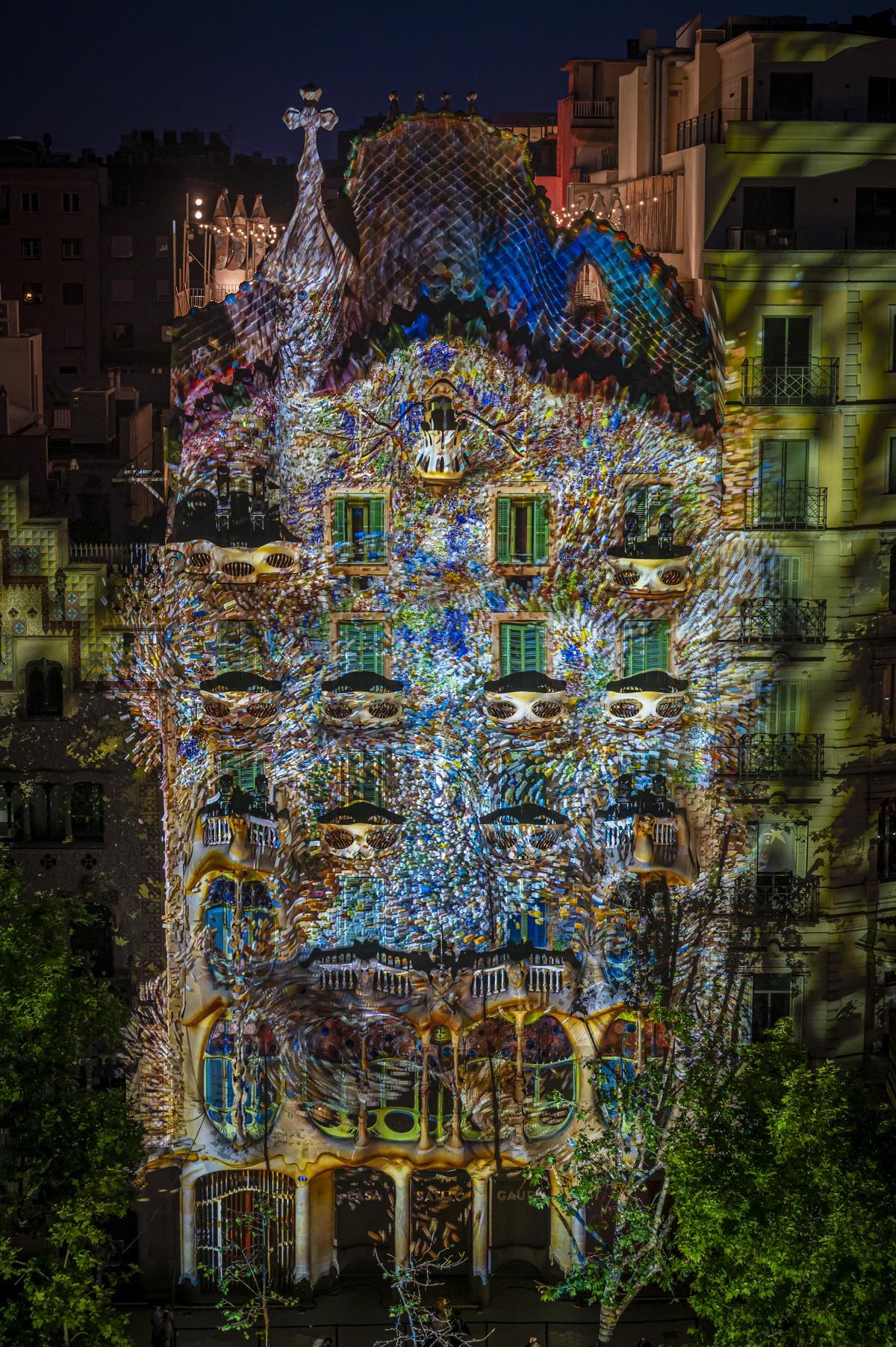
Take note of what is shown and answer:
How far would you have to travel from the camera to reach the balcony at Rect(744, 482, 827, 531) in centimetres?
5050

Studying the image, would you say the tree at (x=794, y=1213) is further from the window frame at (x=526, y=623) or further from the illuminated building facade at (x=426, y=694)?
the window frame at (x=526, y=623)

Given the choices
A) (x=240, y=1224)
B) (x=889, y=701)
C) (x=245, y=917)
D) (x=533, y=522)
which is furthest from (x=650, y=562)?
(x=240, y=1224)

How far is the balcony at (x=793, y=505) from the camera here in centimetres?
5050

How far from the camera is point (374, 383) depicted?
49219 mm

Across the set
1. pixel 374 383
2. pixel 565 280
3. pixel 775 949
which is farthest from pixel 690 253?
pixel 775 949

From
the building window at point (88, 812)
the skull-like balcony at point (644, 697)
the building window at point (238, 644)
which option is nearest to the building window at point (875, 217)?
the skull-like balcony at point (644, 697)

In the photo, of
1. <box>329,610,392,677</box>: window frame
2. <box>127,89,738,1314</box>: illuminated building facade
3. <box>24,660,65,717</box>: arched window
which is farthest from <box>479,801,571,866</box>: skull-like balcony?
<box>24,660,65,717</box>: arched window

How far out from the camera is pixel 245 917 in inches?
2015

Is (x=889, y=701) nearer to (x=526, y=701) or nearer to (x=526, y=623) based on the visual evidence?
(x=526, y=701)

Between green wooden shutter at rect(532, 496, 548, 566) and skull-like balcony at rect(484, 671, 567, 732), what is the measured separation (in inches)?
106

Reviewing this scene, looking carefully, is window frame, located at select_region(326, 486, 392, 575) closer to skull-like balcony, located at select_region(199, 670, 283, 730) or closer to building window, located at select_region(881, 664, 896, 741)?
skull-like balcony, located at select_region(199, 670, 283, 730)

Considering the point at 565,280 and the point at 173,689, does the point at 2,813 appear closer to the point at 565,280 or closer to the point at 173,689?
the point at 173,689

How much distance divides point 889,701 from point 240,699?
15.9 metres

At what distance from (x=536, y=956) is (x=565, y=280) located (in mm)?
15904
